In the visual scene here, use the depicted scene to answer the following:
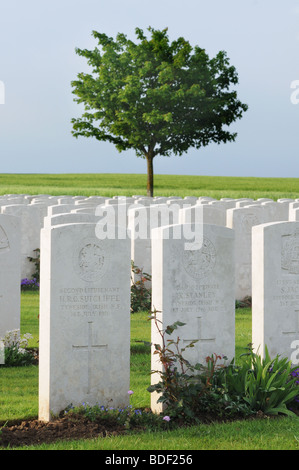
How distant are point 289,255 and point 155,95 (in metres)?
30.9

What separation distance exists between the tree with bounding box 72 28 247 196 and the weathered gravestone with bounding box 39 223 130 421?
102 ft

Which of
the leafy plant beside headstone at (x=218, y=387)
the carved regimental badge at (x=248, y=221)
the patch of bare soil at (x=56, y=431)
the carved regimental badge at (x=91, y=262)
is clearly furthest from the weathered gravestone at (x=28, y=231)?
the patch of bare soil at (x=56, y=431)

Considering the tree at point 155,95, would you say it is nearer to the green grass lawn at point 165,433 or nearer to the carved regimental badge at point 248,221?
the carved regimental badge at point 248,221

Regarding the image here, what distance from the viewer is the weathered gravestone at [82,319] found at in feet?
21.2

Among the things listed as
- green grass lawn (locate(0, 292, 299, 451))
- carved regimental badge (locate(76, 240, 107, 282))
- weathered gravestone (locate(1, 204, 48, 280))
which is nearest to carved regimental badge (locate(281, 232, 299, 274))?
green grass lawn (locate(0, 292, 299, 451))

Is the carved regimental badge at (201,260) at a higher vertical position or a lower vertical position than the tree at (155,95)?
lower

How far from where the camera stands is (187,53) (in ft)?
131

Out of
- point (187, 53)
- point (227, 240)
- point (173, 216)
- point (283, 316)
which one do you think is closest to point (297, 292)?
point (283, 316)

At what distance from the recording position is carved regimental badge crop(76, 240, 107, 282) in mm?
6531

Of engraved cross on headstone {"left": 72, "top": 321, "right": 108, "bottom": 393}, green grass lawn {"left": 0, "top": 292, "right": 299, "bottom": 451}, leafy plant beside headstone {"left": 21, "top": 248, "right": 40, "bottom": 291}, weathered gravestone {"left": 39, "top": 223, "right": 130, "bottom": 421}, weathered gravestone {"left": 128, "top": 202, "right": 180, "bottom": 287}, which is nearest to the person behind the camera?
green grass lawn {"left": 0, "top": 292, "right": 299, "bottom": 451}

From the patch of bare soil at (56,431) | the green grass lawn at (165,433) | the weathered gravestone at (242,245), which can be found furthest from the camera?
the weathered gravestone at (242,245)

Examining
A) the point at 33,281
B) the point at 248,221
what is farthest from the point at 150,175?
the point at 248,221

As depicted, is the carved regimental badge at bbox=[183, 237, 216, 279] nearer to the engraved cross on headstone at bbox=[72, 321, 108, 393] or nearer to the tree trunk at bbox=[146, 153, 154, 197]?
the engraved cross on headstone at bbox=[72, 321, 108, 393]

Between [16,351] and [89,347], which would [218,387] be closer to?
[89,347]
